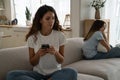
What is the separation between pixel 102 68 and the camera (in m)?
2.36

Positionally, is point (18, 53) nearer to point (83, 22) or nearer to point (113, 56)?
point (113, 56)

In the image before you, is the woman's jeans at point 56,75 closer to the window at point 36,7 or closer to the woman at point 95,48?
the woman at point 95,48

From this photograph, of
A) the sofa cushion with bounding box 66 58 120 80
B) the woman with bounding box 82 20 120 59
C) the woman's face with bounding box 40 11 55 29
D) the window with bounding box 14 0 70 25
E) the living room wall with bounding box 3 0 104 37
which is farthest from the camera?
the window with bounding box 14 0 70 25

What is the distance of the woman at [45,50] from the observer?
1802 millimetres

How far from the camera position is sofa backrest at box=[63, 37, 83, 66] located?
105 inches

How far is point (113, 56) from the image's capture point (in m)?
2.91

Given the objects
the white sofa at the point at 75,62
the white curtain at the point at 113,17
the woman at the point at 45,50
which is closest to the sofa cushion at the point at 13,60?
the white sofa at the point at 75,62

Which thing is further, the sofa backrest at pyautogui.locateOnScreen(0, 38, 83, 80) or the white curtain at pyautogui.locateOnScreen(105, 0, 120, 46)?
the white curtain at pyautogui.locateOnScreen(105, 0, 120, 46)

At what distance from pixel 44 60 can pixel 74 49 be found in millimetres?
950

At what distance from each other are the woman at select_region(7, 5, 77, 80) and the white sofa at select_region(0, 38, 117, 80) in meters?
0.21

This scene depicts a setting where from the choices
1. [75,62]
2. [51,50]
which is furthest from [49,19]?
[75,62]

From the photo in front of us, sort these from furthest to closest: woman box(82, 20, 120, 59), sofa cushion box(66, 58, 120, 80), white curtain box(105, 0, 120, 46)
Answer: white curtain box(105, 0, 120, 46), woman box(82, 20, 120, 59), sofa cushion box(66, 58, 120, 80)

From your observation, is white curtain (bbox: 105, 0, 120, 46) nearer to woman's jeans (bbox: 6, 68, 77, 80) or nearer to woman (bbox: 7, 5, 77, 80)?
woman (bbox: 7, 5, 77, 80)

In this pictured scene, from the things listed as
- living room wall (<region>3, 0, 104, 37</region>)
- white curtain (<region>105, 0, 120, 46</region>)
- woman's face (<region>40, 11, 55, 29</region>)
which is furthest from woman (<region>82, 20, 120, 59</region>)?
white curtain (<region>105, 0, 120, 46</region>)
